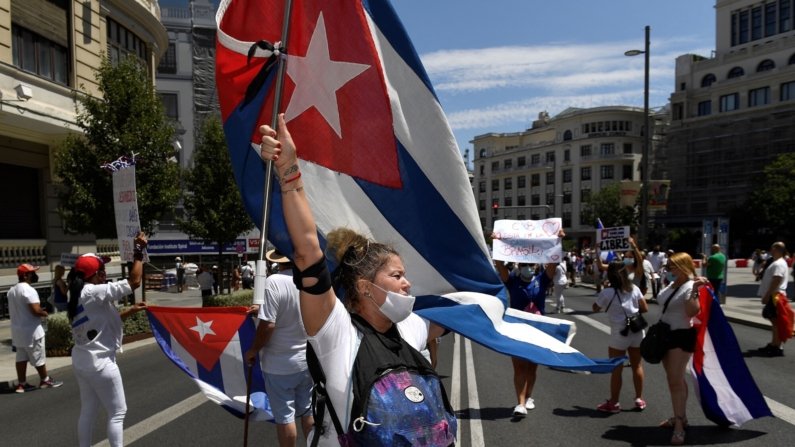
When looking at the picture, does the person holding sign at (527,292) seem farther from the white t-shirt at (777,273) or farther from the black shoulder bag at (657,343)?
the white t-shirt at (777,273)

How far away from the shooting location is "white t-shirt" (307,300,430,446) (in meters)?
2.19

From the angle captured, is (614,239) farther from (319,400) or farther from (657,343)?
(319,400)

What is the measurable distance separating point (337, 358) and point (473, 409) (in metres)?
5.19

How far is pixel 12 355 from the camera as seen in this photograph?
1114cm

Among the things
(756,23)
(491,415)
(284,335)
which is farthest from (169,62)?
(756,23)

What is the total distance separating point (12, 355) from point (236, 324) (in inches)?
352

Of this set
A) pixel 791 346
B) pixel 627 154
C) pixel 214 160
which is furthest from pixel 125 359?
pixel 627 154

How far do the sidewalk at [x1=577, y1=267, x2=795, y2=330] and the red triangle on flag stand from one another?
13.3m

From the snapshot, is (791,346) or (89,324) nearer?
(89,324)

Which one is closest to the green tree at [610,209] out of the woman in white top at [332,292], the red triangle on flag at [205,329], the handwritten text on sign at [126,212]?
the handwritten text on sign at [126,212]

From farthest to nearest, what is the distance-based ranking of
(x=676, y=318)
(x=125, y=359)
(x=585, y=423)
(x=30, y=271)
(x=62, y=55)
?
(x=62, y=55) → (x=125, y=359) → (x=30, y=271) → (x=585, y=423) → (x=676, y=318)

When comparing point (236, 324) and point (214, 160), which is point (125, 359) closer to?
point (236, 324)

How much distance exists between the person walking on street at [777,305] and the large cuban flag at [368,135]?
29.5 ft

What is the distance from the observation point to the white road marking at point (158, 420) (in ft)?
19.7
